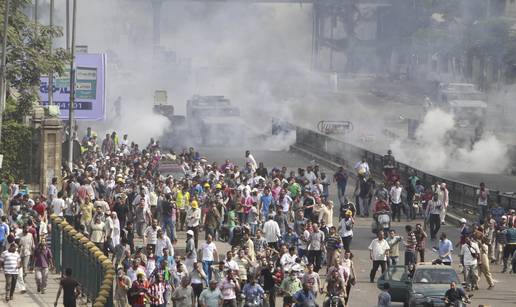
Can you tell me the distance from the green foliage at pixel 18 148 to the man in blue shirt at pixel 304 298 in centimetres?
1728

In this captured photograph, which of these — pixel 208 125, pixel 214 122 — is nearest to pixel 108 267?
pixel 208 125

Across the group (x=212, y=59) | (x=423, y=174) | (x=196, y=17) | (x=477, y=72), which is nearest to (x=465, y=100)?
(x=477, y=72)

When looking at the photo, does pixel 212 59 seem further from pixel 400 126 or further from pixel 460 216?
pixel 460 216

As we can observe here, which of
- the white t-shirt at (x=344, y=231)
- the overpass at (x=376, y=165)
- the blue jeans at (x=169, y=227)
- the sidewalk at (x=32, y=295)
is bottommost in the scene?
the sidewalk at (x=32, y=295)

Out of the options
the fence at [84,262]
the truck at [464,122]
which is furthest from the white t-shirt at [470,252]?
the truck at [464,122]

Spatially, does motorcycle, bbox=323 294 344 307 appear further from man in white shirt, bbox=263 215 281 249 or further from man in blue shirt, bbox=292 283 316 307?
man in white shirt, bbox=263 215 281 249

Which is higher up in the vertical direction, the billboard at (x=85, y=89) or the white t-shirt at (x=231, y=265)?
the billboard at (x=85, y=89)

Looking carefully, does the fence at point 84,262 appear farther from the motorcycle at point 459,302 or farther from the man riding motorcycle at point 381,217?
the man riding motorcycle at point 381,217

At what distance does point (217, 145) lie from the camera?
62406mm

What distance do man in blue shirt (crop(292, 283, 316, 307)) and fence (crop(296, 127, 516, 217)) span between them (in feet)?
39.2

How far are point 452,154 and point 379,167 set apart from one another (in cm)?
A: 999

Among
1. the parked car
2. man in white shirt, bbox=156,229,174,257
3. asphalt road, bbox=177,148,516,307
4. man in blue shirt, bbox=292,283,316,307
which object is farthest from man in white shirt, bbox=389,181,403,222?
man in blue shirt, bbox=292,283,316,307

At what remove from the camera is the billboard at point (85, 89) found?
48.3 metres

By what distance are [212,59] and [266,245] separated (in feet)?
369
